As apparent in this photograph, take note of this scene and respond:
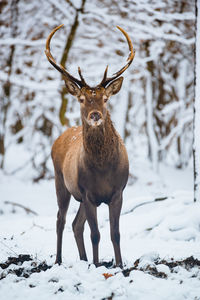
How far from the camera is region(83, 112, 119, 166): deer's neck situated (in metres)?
4.77

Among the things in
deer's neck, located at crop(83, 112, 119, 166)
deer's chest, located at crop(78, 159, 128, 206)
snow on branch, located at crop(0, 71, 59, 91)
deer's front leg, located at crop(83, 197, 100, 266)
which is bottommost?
deer's front leg, located at crop(83, 197, 100, 266)

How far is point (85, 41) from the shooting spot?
11867 mm

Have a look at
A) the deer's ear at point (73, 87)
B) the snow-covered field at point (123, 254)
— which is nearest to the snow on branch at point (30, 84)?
the snow-covered field at point (123, 254)

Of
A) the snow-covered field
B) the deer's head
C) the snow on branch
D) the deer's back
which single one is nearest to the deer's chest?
the deer's back

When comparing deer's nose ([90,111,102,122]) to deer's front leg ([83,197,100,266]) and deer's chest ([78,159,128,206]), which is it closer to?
deer's chest ([78,159,128,206])

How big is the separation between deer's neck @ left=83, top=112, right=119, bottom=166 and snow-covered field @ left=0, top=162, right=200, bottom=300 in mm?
1231

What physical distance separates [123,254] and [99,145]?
173 cm

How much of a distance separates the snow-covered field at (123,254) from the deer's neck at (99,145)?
1231 millimetres

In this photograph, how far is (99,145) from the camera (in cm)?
477

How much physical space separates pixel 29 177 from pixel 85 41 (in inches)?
215

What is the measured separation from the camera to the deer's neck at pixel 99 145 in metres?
4.77

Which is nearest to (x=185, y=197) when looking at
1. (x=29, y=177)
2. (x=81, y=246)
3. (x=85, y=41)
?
(x=81, y=246)

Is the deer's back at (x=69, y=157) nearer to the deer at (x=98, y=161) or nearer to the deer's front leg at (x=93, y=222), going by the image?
the deer at (x=98, y=161)

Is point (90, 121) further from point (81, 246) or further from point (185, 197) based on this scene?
point (185, 197)
